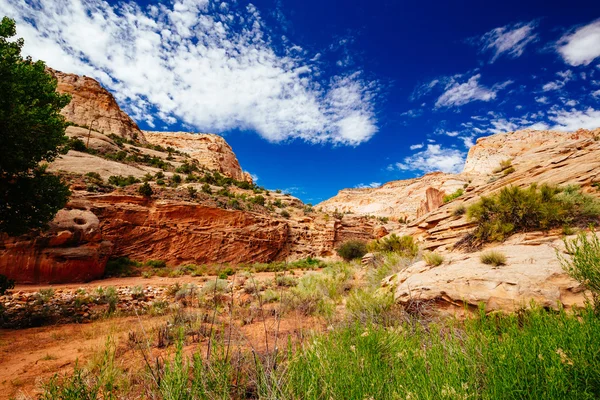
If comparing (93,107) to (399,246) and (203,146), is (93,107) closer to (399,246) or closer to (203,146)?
(203,146)

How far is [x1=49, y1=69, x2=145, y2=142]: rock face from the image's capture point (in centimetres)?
4103

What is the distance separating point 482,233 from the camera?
7.12 meters

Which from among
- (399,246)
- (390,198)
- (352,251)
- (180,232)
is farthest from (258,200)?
(390,198)

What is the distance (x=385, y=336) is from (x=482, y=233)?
237 inches

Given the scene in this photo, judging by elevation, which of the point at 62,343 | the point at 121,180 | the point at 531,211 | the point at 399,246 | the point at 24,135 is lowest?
the point at 62,343

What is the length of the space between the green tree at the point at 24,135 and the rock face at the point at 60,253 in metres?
5.33

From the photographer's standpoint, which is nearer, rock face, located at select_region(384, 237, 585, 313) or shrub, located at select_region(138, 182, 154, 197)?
rock face, located at select_region(384, 237, 585, 313)

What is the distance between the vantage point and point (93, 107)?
43.2 meters

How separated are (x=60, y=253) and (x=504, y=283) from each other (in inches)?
626

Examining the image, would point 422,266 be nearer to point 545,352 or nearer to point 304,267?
point 545,352

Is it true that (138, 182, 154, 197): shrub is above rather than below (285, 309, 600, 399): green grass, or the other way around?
above

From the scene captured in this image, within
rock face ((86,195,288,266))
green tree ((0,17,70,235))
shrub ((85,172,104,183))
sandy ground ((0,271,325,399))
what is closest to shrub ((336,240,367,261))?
rock face ((86,195,288,266))

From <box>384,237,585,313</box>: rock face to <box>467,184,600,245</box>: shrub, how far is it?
0.68 m

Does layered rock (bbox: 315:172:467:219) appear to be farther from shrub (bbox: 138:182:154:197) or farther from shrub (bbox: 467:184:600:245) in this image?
shrub (bbox: 138:182:154:197)
